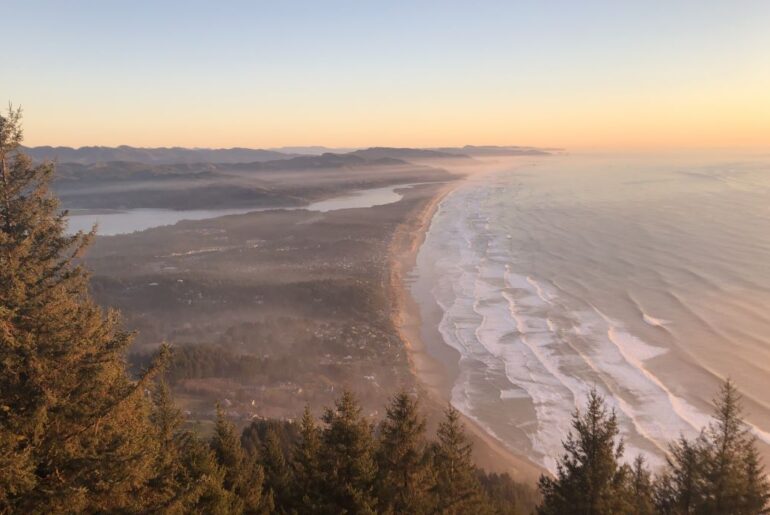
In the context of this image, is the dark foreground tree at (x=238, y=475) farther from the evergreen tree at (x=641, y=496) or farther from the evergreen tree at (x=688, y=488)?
the evergreen tree at (x=688, y=488)

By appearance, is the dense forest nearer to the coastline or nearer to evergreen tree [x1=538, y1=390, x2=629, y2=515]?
evergreen tree [x1=538, y1=390, x2=629, y2=515]

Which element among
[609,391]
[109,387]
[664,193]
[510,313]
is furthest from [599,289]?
[664,193]

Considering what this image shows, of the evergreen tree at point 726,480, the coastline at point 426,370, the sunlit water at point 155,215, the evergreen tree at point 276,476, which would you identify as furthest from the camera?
the sunlit water at point 155,215

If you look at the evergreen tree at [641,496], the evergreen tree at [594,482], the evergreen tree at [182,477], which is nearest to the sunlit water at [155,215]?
the evergreen tree at [182,477]

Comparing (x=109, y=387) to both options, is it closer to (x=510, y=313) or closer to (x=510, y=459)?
(x=510, y=459)

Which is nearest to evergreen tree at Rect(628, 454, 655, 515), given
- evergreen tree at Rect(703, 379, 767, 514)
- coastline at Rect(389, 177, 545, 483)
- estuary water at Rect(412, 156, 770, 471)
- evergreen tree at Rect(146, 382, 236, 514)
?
evergreen tree at Rect(703, 379, 767, 514)

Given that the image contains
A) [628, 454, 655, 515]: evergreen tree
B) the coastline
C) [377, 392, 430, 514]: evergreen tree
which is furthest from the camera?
the coastline
